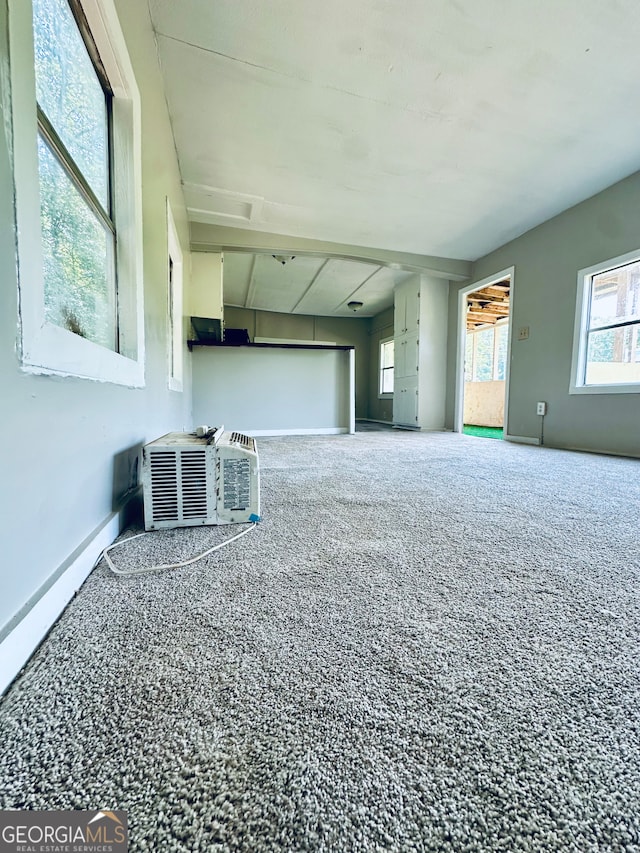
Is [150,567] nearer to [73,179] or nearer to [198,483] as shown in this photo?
[198,483]

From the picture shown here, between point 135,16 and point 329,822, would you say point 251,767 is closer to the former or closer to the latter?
point 329,822

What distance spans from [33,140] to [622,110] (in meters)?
3.39

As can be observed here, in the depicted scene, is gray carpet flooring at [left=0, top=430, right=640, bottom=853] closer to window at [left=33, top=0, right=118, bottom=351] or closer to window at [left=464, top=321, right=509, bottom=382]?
window at [left=33, top=0, right=118, bottom=351]

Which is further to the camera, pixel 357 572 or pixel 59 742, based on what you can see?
pixel 357 572

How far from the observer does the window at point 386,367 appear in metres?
7.23

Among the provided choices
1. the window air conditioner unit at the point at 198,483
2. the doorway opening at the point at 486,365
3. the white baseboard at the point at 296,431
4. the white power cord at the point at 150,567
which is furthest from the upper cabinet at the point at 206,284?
the doorway opening at the point at 486,365

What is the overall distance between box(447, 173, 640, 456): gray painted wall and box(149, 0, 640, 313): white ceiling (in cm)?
24

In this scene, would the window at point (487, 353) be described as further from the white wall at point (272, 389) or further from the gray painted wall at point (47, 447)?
the gray painted wall at point (47, 447)

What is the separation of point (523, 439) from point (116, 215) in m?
4.19

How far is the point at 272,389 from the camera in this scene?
13.8 ft

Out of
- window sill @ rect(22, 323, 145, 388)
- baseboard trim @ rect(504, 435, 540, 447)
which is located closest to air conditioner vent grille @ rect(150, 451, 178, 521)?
window sill @ rect(22, 323, 145, 388)

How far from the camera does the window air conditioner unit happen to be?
115 cm

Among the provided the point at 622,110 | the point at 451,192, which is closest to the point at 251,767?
the point at 622,110

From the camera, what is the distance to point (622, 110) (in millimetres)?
2234
